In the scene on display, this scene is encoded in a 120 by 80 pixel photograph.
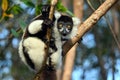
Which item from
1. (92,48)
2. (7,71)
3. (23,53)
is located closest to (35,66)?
(23,53)

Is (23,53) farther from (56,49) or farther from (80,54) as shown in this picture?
(80,54)

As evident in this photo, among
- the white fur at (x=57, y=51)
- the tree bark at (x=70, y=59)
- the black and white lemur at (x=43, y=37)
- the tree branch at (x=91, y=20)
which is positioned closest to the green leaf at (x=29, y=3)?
the black and white lemur at (x=43, y=37)

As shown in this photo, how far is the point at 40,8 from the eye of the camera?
3.53 m

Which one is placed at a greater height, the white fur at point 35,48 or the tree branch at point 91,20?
the tree branch at point 91,20

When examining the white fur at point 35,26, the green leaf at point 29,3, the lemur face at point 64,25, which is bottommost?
the white fur at point 35,26

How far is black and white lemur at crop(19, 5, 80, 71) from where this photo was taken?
341cm

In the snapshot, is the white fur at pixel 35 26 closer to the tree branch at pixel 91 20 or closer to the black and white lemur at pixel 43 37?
the black and white lemur at pixel 43 37

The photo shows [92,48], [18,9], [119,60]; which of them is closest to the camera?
[18,9]

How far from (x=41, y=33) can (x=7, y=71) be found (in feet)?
14.8

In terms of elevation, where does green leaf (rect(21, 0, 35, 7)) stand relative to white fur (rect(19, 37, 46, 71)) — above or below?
above

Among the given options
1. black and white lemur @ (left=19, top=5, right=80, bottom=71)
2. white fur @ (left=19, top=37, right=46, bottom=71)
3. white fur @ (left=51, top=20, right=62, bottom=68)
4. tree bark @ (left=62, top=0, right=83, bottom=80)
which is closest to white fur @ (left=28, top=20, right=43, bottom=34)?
black and white lemur @ (left=19, top=5, right=80, bottom=71)

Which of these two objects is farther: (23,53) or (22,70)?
(22,70)

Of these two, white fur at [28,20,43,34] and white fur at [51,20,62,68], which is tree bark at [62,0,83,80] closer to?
white fur at [51,20,62,68]

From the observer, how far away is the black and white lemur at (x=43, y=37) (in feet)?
11.2
